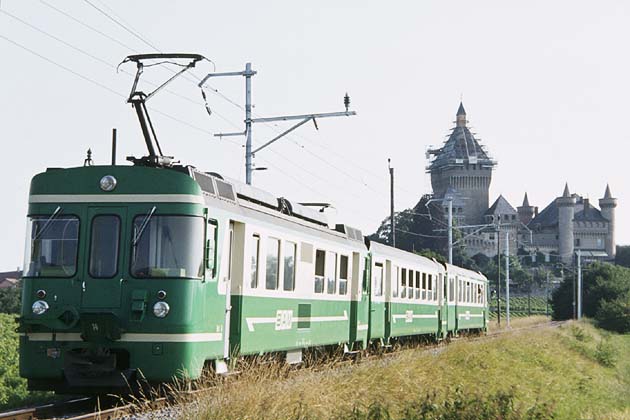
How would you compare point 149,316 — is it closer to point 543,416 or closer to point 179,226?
point 179,226

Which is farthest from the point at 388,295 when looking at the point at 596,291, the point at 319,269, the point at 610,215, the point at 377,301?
the point at 610,215

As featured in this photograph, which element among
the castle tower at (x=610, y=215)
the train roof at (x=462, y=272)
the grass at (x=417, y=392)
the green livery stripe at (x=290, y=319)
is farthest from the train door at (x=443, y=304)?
the castle tower at (x=610, y=215)

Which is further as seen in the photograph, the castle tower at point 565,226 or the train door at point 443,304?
the castle tower at point 565,226

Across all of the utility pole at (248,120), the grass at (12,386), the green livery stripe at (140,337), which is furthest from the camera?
the utility pole at (248,120)

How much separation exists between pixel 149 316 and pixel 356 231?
10427 mm

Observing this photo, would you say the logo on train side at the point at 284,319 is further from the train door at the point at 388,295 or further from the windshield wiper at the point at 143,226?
the train door at the point at 388,295

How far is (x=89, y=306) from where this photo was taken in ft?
42.8

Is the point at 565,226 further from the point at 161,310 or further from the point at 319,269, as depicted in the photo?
the point at 161,310

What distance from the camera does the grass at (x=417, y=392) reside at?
11.1 metres

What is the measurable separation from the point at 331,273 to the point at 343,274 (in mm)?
1129

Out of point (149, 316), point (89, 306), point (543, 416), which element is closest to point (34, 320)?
point (89, 306)

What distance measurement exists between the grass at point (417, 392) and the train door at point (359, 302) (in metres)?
1.32

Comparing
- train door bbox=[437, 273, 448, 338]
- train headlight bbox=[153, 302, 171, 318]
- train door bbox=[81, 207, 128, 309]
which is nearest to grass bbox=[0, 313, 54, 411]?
train door bbox=[81, 207, 128, 309]

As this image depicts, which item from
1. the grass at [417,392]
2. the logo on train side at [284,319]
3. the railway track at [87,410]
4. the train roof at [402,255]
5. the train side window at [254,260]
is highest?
the train roof at [402,255]
